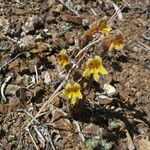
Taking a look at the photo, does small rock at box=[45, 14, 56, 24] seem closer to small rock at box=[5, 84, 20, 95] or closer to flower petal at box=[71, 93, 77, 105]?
small rock at box=[5, 84, 20, 95]

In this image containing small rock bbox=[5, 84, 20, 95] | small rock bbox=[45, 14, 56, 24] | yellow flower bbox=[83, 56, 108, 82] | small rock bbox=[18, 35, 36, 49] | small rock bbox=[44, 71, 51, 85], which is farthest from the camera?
small rock bbox=[45, 14, 56, 24]

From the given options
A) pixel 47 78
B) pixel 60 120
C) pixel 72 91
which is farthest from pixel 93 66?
pixel 47 78

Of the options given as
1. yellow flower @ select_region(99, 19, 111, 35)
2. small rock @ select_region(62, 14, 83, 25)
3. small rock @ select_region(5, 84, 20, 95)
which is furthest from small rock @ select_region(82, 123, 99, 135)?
small rock @ select_region(62, 14, 83, 25)

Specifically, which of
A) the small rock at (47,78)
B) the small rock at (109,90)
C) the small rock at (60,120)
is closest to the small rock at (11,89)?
the small rock at (47,78)

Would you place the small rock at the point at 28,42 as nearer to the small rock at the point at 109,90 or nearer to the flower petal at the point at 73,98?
the small rock at the point at 109,90

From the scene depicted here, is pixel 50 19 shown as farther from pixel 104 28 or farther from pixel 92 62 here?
pixel 92 62

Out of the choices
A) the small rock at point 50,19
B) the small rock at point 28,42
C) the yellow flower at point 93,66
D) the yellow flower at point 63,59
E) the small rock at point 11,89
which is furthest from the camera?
the small rock at point 50,19

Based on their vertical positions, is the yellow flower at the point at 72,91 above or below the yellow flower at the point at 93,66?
below

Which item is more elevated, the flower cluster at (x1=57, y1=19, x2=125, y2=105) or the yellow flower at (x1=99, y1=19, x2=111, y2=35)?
the yellow flower at (x1=99, y1=19, x2=111, y2=35)
